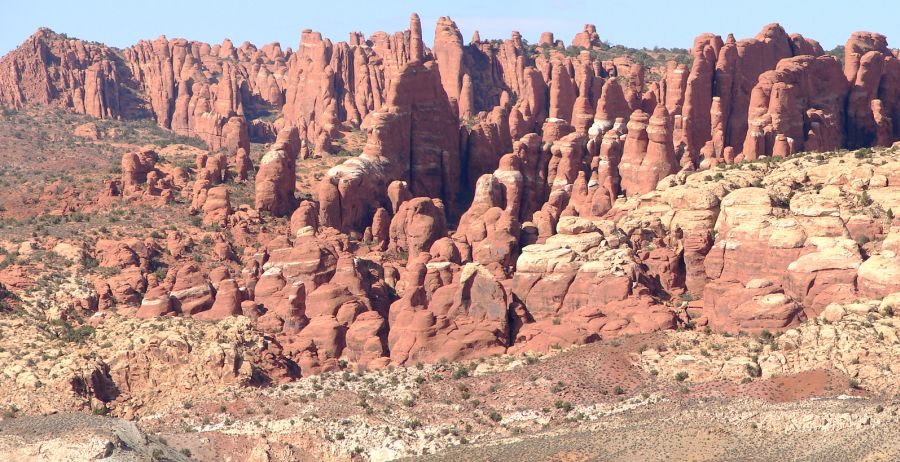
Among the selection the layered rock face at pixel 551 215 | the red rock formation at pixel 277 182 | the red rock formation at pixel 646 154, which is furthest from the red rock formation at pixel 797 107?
the red rock formation at pixel 277 182

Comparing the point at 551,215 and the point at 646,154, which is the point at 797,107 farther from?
the point at 551,215

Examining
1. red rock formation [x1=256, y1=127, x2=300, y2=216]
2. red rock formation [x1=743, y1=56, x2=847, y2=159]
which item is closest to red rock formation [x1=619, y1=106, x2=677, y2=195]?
red rock formation [x1=743, y1=56, x2=847, y2=159]

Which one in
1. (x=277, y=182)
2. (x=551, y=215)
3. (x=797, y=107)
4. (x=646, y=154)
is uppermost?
(x=797, y=107)

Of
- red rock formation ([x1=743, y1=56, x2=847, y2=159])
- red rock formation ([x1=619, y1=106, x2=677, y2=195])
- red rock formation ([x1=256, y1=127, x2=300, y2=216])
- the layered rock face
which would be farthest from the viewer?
red rock formation ([x1=743, y1=56, x2=847, y2=159])

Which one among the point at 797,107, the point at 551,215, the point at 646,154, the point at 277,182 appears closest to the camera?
the point at 551,215

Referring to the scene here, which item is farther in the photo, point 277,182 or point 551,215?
point 277,182

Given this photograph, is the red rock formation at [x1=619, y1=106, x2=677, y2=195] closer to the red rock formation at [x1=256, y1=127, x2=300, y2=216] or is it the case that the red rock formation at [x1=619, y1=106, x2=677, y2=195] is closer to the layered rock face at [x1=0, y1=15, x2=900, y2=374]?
the layered rock face at [x1=0, y1=15, x2=900, y2=374]

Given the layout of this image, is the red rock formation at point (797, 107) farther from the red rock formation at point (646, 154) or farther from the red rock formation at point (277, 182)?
the red rock formation at point (277, 182)

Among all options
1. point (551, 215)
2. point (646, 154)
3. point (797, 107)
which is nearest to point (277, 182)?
point (551, 215)

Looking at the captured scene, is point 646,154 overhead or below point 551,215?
overhead

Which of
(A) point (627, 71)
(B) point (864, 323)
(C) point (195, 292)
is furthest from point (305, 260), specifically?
(A) point (627, 71)

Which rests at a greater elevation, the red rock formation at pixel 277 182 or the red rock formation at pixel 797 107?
the red rock formation at pixel 797 107

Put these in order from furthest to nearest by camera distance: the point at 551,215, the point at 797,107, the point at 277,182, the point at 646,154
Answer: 1. the point at 797,107
2. the point at 646,154
3. the point at 277,182
4. the point at 551,215

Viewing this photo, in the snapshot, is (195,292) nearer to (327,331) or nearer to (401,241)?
(327,331)
